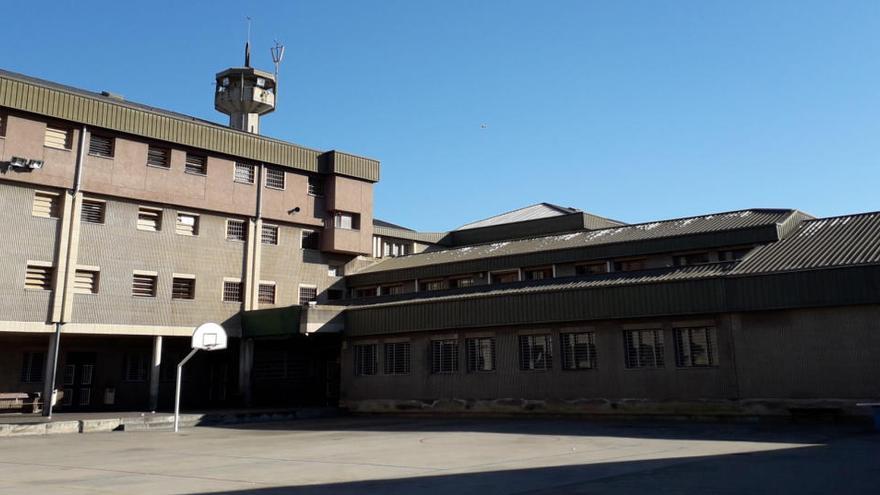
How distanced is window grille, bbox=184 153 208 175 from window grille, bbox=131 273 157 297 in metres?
5.72

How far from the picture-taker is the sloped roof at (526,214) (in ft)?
167

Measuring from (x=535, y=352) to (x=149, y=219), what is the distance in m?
19.4

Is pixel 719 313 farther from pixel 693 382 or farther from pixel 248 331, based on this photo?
pixel 248 331

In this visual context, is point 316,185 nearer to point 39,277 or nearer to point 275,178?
point 275,178

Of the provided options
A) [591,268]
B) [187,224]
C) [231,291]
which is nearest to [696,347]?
[591,268]

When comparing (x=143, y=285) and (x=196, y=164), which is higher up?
(x=196, y=164)

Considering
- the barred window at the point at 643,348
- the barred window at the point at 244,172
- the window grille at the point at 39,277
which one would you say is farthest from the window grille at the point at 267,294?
the barred window at the point at 643,348

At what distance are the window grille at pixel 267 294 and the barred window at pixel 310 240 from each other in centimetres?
314

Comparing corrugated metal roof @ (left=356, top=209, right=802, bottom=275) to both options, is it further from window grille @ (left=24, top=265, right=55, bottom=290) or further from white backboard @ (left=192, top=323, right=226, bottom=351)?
window grille @ (left=24, top=265, right=55, bottom=290)

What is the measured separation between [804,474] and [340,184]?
3243 cm

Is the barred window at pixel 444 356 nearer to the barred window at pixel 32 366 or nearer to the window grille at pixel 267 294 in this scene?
the window grille at pixel 267 294

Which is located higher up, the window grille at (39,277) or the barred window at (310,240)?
the barred window at (310,240)

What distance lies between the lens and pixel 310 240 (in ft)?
133

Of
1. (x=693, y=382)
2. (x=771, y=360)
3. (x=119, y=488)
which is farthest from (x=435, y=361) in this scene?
(x=119, y=488)
